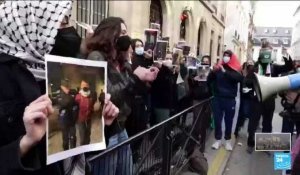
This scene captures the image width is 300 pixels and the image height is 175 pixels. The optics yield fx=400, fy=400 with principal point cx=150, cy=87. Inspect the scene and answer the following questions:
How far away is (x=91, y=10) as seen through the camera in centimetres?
1048

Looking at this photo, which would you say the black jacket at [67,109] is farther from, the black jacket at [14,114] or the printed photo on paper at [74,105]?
the black jacket at [14,114]

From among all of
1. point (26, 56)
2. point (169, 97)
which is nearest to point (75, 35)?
point (26, 56)

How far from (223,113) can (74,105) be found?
17.7ft

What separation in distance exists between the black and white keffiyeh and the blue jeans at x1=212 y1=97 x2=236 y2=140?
17.2 ft

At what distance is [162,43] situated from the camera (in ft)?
14.9

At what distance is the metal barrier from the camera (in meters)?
2.55

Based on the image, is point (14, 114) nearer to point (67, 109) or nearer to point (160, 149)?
point (67, 109)

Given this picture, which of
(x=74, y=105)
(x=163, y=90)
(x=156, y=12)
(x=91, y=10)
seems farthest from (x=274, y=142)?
(x=156, y=12)

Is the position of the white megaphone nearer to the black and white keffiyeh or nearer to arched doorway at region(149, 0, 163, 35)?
the black and white keffiyeh

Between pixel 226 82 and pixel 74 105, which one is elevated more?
pixel 74 105

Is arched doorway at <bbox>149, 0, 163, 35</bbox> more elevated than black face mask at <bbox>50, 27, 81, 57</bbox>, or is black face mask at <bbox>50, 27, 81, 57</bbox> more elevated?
arched doorway at <bbox>149, 0, 163, 35</bbox>

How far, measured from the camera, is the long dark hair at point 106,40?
304 centimetres

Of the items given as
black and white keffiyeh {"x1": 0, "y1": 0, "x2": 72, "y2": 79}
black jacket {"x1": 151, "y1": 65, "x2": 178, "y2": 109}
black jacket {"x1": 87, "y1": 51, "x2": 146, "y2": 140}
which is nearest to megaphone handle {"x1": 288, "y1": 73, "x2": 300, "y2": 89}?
black and white keffiyeh {"x1": 0, "y1": 0, "x2": 72, "y2": 79}

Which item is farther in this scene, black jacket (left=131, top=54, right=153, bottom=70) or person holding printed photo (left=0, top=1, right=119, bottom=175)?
black jacket (left=131, top=54, right=153, bottom=70)
